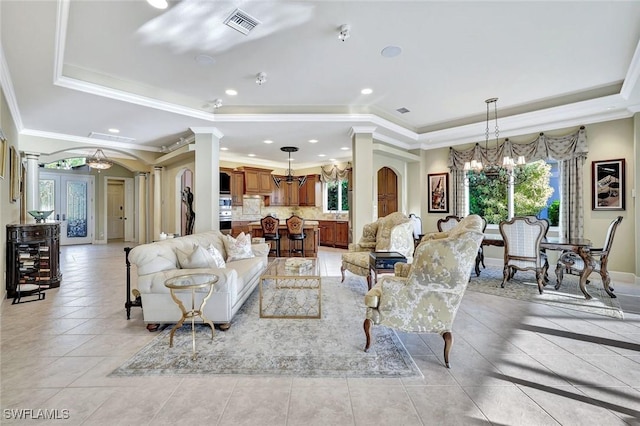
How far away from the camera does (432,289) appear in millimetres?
2174

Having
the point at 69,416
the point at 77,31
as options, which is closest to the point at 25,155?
the point at 77,31

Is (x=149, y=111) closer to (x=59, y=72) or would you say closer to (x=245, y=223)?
(x=59, y=72)

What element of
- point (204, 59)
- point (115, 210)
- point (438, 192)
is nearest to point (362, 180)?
point (438, 192)

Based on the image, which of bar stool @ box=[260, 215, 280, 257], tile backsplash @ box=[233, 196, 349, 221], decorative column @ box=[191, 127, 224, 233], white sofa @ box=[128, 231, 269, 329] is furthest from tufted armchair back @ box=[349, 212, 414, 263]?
tile backsplash @ box=[233, 196, 349, 221]

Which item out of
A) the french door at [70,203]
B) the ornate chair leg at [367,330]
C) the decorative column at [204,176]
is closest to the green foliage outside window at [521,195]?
the ornate chair leg at [367,330]

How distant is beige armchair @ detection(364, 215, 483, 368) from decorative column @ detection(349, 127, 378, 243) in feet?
9.82

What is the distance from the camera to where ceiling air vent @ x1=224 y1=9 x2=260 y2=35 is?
8.54ft

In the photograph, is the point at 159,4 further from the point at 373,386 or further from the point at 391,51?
the point at 373,386

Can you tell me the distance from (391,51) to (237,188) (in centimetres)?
628

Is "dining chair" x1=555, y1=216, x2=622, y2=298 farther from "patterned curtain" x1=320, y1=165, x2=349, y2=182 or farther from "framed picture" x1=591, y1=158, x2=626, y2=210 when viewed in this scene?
"patterned curtain" x1=320, y1=165, x2=349, y2=182

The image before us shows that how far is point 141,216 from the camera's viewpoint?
28.6 ft

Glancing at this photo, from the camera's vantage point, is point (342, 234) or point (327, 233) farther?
point (327, 233)

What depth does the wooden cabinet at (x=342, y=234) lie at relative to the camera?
8.68 m

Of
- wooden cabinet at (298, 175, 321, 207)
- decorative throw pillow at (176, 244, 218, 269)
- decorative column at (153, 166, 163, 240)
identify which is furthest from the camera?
wooden cabinet at (298, 175, 321, 207)
